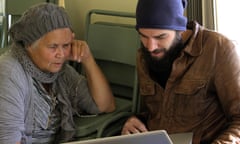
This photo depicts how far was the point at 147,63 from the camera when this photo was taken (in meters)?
1.81

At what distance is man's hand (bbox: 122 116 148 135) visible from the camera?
5.84ft

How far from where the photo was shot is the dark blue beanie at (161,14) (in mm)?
1593

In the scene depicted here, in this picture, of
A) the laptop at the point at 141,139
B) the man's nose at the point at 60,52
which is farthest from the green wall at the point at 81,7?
the laptop at the point at 141,139

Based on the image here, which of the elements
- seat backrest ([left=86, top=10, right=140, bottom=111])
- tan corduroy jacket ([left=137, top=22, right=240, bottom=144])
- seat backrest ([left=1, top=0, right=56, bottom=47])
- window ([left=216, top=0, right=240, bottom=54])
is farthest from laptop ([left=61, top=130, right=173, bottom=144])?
Answer: seat backrest ([left=1, top=0, right=56, bottom=47])

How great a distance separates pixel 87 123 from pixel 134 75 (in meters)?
0.41

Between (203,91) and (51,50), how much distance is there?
0.67 metres

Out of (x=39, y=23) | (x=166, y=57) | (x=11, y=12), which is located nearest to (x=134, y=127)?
(x=166, y=57)

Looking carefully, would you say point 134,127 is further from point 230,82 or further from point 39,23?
point 39,23

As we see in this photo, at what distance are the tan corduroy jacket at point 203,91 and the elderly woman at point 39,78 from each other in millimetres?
424

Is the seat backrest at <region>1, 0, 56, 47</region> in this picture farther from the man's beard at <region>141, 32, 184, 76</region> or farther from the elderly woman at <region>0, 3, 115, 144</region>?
the man's beard at <region>141, 32, 184, 76</region>

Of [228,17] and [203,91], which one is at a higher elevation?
[228,17]

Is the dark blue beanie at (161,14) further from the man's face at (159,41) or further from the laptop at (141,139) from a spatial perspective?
the laptop at (141,139)

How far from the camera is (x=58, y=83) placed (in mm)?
1915

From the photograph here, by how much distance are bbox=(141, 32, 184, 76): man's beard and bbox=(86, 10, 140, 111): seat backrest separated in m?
0.33
